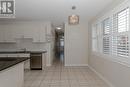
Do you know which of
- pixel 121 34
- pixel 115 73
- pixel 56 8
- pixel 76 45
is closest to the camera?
pixel 121 34

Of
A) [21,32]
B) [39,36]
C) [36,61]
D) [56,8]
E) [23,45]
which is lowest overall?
[36,61]

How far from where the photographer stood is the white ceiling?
5.46 meters

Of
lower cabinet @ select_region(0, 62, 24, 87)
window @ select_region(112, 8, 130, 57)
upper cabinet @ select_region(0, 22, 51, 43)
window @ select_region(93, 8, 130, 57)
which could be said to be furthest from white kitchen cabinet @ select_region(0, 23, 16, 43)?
window @ select_region(112, 8, 130, 57)

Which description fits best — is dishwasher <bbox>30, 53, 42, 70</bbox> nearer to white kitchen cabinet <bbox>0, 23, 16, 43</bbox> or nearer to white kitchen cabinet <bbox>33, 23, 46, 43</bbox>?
white kitchen cabinet <bbox>33, 23, 46, 43</bbox>

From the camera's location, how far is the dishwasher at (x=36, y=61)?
277 inches

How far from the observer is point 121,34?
3738 mm

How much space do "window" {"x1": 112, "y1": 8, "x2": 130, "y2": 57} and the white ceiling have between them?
103cm

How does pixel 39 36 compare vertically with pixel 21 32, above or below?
below

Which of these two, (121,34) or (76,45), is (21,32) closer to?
(76,45)

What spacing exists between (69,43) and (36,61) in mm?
2139

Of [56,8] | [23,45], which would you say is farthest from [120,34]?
[23,45]

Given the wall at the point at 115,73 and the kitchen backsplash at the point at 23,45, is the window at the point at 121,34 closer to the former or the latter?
the wall at the point at 115,73

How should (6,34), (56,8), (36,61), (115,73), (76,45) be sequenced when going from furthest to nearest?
(76,45) → (6,34) → (36,61) → (56,8) → (115,73)

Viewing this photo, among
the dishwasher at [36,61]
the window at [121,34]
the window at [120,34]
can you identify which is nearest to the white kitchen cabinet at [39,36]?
the dishwasher at [36,61]
